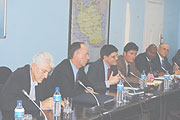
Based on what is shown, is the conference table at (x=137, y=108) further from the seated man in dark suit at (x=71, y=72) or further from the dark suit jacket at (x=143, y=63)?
the dark suit jacket at (x=143, y=63)

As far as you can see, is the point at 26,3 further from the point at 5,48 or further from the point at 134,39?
the point at 134,39

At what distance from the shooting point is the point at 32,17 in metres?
4.27

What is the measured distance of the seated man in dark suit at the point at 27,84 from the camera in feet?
8.53

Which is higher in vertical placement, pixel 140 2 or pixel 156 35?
pixel 140 2

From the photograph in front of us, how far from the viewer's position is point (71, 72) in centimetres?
339

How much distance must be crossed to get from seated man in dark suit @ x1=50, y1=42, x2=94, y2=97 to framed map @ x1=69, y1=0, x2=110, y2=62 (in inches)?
61.2

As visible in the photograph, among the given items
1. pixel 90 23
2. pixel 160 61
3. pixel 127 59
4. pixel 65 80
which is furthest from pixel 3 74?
pixel 160 61

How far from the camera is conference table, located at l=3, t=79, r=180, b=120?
8.27 ft

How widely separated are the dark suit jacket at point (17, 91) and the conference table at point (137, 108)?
0.39ft

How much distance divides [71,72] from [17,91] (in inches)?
32.9

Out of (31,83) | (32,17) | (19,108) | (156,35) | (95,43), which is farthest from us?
(156,35)

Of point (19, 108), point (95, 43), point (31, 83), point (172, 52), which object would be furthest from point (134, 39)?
point (19, 108)

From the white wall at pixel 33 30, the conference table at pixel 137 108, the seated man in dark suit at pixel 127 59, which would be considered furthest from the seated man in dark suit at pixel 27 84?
the seated man in dark suit at pixel 127 59

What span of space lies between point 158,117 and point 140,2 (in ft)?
11.7
